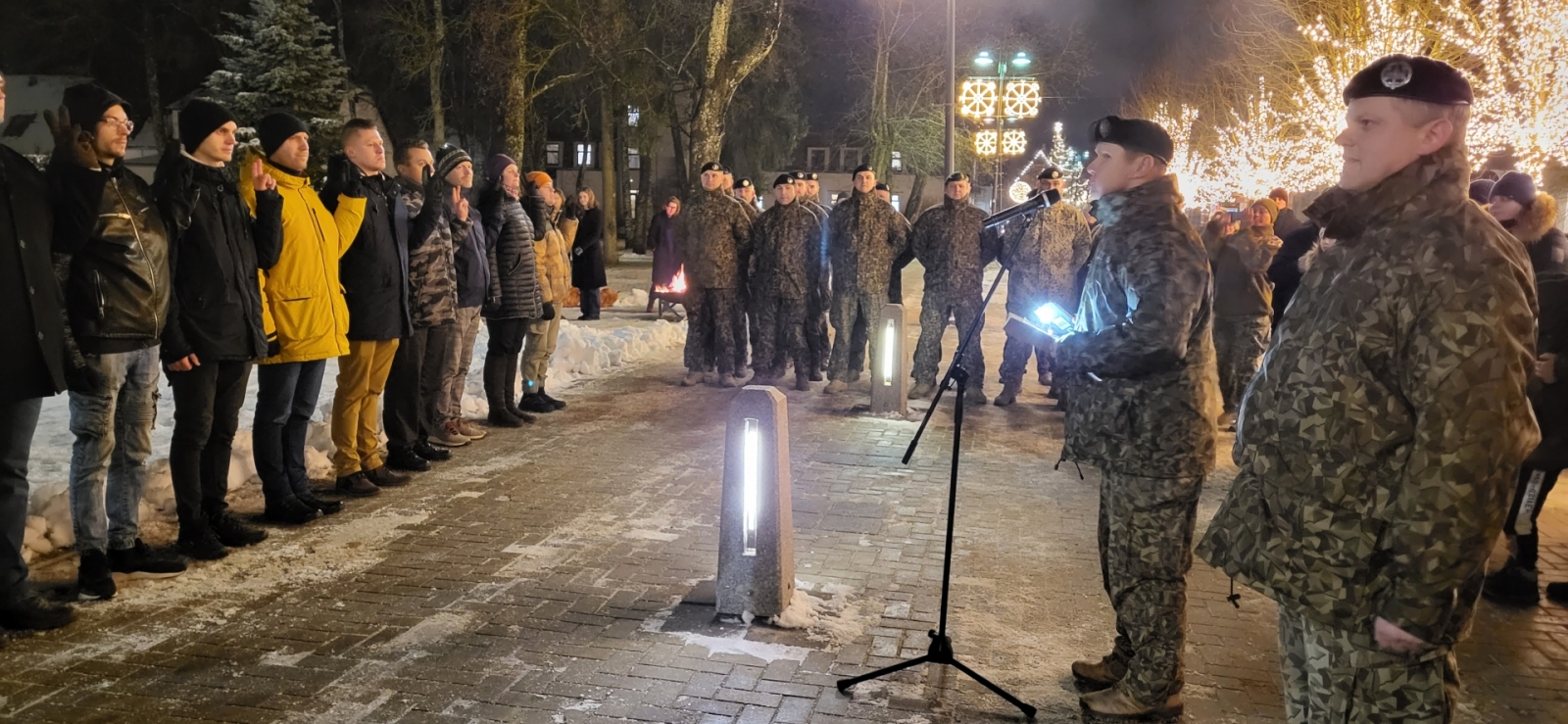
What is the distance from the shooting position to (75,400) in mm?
4898

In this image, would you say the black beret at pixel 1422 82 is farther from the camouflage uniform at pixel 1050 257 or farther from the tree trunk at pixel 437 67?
the tree trunk at pixel 437 67

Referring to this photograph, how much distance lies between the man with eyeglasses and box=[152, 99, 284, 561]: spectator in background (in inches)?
7.2

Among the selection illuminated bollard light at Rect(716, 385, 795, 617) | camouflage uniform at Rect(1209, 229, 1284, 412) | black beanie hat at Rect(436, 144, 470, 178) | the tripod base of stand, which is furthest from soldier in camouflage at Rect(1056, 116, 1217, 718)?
camouflage uniform at Rect(1209, 229, 1284, 412)

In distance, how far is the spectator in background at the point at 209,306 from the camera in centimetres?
532

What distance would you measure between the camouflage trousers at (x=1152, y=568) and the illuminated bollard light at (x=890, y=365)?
5718mm

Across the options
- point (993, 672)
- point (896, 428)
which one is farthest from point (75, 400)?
point (896, 428)

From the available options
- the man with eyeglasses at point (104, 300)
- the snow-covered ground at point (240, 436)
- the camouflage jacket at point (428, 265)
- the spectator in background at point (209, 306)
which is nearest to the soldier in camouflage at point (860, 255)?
the snow-covered ground at point (240, 436)

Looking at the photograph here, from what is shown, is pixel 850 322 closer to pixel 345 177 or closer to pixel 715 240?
pixel 715 240

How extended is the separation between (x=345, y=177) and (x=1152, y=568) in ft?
17.8

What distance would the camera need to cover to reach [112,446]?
16.6 feet

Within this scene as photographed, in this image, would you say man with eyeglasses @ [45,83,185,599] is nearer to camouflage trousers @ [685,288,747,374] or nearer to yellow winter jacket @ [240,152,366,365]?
yellow winter jacket @ [240,152,366,365]

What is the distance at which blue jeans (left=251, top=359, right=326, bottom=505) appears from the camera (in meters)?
6.20

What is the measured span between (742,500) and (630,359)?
28.4ft

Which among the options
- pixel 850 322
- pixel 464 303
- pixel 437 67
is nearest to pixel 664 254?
pixel 850 322
